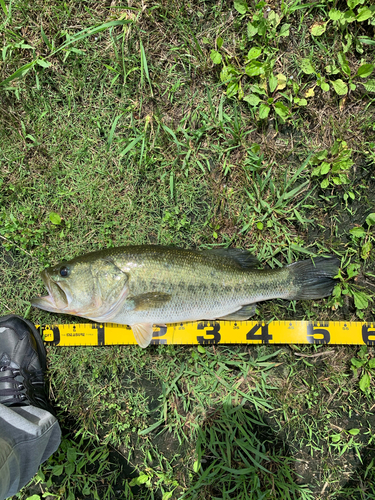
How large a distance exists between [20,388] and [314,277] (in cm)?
337

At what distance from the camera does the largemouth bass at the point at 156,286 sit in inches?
122

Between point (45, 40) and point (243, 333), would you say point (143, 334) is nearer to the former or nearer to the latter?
point (243, 333)

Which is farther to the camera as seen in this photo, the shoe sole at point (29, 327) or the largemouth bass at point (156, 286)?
the shoe sole at point (29, 327)

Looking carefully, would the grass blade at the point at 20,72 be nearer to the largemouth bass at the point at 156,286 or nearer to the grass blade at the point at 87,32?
the grass blade at the point at 87,32

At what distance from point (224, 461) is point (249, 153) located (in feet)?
11.1

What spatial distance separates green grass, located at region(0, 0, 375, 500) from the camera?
3.54 meters

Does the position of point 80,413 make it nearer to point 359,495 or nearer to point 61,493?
point 61,493

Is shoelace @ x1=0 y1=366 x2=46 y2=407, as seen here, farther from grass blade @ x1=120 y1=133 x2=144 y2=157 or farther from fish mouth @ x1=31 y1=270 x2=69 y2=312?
grass blade @ x1=120 y1=133 x2=144 y2=157

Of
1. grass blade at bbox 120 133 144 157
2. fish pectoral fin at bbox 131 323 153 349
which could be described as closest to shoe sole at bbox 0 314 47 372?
fish pectoral fin at bbox 131 323 153 349

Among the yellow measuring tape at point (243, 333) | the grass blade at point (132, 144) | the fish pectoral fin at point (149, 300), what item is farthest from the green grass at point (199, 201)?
the fish pectoral fin at point (149, 300)

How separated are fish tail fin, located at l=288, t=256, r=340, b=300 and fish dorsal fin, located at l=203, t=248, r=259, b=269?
1.32 feet

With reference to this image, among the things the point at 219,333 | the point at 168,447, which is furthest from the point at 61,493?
the point at 219,333

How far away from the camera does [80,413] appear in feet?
11.9

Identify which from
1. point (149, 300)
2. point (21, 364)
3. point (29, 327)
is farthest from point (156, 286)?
point (21, 364)
